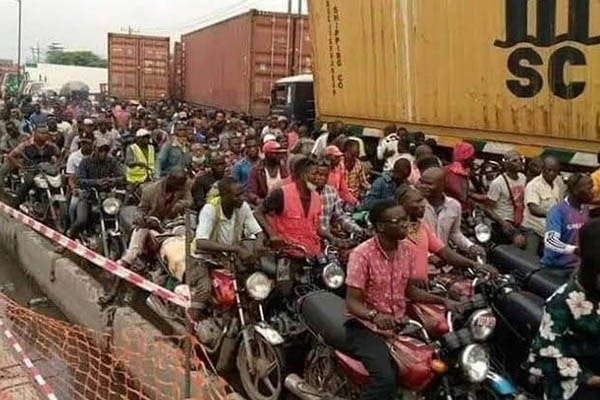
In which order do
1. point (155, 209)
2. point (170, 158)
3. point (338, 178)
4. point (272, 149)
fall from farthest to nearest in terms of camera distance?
point (170, 158) < point (338, 178) < point (272, 149) < point (155, 209)

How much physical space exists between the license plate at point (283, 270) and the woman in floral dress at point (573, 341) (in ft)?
7.05

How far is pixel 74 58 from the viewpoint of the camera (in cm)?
11106

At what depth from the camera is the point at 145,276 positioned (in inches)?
267

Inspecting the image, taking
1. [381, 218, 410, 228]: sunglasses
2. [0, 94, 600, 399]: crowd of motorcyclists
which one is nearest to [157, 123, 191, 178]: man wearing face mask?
[0, 94, 600, 399]: crowd of motorcyclists

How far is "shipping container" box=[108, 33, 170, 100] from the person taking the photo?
32.1m

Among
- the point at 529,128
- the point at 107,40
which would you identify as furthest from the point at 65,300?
the point at 107,40

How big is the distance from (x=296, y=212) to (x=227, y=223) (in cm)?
50

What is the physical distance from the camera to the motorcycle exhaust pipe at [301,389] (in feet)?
14.4

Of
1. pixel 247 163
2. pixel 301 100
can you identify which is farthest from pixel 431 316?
pixel 301 100

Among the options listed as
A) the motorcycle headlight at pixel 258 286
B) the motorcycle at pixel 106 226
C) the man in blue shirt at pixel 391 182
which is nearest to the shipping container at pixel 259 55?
the motorcycle at pixel 106 226

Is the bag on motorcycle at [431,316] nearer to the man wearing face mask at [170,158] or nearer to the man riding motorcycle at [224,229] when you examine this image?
the man riding motorcycle at [224,229]

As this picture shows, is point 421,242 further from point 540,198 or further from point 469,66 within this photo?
point 469,66

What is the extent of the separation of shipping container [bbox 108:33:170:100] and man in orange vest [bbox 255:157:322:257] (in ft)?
92.7

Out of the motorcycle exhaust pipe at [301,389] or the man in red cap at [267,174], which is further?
the man in red cap at [267,174]
